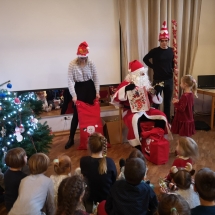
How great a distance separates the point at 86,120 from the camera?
3.41 meters

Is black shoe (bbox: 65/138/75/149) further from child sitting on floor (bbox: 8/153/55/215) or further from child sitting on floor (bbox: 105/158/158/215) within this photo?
child sitting on floor (bbox: 105/158/158/215)

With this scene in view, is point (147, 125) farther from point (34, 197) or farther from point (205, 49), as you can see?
point (205, 49)

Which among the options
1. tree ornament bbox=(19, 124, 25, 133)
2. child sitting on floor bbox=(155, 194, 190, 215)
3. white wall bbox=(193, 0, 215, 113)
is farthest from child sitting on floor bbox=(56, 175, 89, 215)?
white wall bbox=(193, 0, 215, 113)

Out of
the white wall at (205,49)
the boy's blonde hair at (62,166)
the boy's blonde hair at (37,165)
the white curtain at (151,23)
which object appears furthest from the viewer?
the white wall at (205,49)

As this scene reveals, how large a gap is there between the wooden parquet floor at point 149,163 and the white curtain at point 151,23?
56.5 inches

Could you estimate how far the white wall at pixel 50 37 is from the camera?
3.61 meters

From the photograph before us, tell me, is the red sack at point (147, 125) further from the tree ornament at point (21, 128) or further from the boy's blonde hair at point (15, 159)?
the boy's blonde hair at point (15, 159)

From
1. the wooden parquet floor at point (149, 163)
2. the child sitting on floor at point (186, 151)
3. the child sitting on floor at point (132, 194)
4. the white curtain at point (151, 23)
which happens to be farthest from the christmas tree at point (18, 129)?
the white curtain at point (151, 23)

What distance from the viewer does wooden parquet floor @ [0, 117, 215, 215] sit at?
9.02 ft

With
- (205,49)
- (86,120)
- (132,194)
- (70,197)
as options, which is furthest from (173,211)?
(205,49)

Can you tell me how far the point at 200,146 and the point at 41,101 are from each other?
8.08 ft

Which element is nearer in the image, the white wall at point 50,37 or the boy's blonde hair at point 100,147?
the boy's blonde hair at point 100,147

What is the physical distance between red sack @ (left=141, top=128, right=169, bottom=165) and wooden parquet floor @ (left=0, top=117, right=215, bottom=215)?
76 millimetres

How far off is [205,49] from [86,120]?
2.94m
